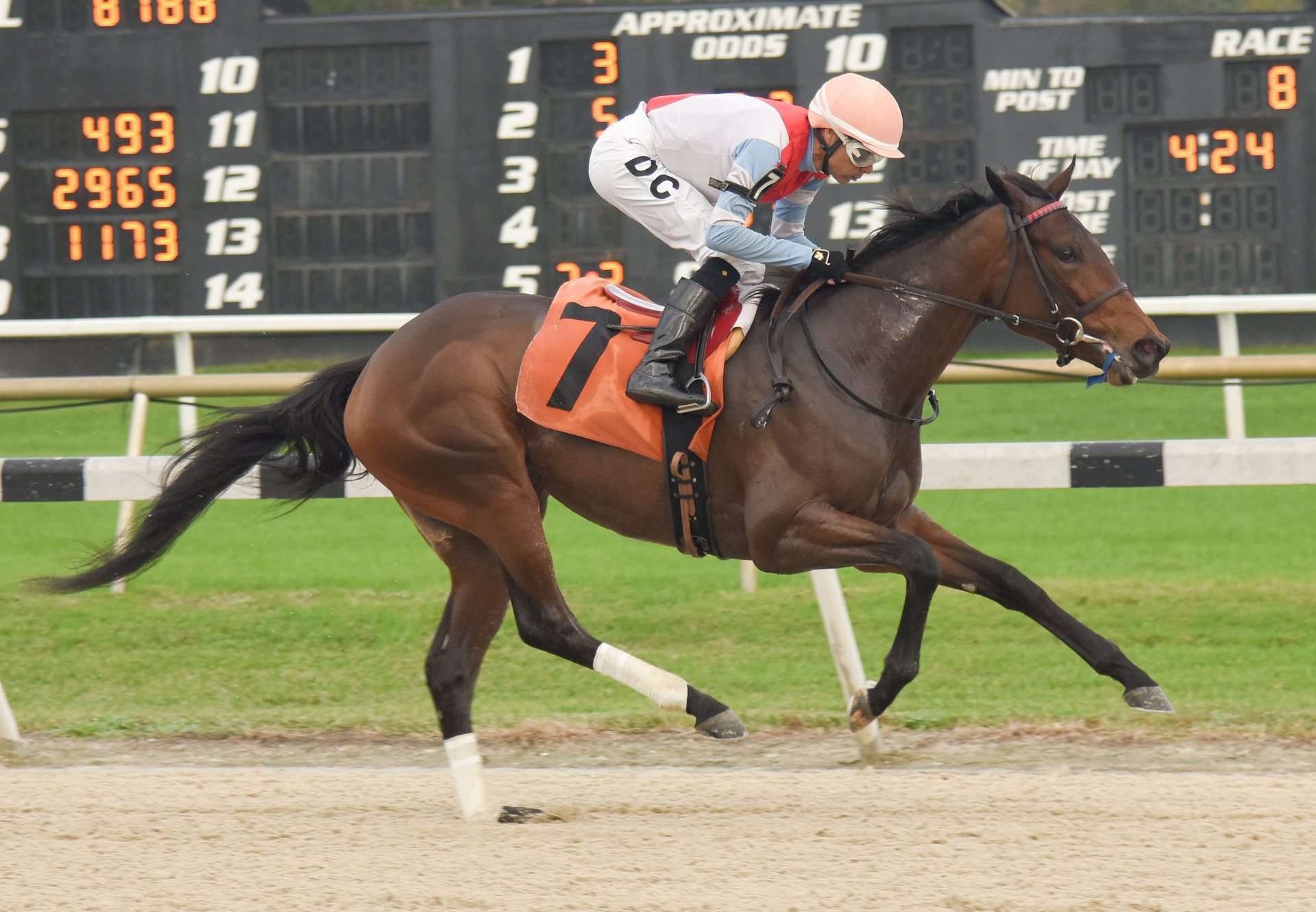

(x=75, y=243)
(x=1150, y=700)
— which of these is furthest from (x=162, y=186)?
(x=1150, y=700)

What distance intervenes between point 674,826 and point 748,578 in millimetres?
2219

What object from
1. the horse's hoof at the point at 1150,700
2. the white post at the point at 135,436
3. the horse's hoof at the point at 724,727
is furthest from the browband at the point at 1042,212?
the white post at the point at 135,436

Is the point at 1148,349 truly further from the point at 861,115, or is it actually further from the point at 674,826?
the point at 674,826

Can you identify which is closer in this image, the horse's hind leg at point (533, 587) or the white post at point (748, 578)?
the horse's hind leg at point (533, 587)

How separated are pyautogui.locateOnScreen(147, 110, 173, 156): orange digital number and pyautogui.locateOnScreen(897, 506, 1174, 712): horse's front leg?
674cm

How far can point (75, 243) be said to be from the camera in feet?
30.2

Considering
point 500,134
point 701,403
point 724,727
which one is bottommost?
point 724,727

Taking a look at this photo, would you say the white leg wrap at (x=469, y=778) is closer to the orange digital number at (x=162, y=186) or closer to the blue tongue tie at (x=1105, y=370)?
the blue tongue tie at (x=1105, y=370)

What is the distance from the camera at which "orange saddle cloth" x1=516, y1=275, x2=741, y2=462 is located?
3.46m

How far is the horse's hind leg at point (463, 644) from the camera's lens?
344 centimetres

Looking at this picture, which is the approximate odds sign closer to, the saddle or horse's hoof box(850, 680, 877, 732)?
the saddle

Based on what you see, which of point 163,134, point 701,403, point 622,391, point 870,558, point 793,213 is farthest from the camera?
point 163,134

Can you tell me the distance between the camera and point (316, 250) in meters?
9.20

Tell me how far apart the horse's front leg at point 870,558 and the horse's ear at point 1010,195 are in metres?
0.73
